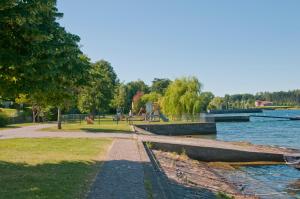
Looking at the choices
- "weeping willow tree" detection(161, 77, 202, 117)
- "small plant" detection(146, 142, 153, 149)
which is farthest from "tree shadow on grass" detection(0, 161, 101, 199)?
"weeping willow tree" detection(161, 77, 202, 117)

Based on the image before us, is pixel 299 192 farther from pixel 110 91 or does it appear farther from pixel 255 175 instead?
pixel 110 91

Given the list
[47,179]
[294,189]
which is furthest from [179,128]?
[47,179]

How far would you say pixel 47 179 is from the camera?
1191cm

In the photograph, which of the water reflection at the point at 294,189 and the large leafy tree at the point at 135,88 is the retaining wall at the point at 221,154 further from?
the large leafy tree at the point at 135,88

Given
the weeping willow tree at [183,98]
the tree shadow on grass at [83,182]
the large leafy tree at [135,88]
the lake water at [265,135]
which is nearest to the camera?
the tree shadow on grass at [83,182]

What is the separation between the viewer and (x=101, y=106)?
235 feet

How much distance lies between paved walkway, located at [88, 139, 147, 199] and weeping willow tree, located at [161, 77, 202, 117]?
46.0 m

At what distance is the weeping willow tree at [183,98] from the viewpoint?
63.8 metres

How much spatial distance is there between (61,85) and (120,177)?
5.25 m

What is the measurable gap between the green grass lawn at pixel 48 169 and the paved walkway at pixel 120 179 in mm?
309

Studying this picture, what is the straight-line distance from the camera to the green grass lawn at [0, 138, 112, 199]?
33.7 ft

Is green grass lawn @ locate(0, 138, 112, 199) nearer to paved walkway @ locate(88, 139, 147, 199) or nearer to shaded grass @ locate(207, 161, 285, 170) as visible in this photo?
paved walkway @ locate(88, 139, 147, 199)

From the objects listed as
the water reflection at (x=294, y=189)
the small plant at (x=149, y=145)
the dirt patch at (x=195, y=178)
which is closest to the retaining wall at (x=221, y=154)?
the small plant at (x=149, y=145)

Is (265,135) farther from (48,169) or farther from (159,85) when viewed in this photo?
(159,85)
